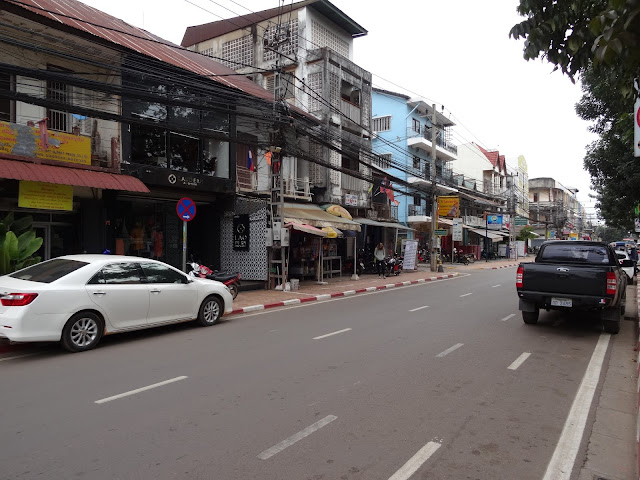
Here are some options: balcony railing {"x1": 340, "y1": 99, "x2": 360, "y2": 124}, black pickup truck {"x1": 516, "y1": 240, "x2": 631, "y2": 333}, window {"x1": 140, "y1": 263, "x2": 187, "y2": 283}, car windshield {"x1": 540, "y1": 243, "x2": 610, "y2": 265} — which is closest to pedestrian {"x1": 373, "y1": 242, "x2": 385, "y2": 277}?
balcony railing {"x1": 340, "y1": 99, "x2": 360, "y2": 124}

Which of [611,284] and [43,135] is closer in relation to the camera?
[611,284]

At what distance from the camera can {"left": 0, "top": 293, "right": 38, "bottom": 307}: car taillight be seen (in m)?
6.38

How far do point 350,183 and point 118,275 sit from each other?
17721 mm

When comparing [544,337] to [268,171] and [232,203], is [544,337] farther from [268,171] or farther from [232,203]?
[268,171]

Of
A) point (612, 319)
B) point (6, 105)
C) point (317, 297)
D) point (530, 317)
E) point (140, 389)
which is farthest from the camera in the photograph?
point (317, 297)

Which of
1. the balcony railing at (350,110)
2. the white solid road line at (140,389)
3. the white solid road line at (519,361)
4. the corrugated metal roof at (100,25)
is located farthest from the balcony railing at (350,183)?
the white solid road line at (140,389)

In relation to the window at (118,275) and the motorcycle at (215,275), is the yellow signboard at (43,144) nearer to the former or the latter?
the motorcycle at (215,275)

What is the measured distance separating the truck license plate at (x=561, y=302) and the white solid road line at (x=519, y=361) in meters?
1.95

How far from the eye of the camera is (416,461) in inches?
137

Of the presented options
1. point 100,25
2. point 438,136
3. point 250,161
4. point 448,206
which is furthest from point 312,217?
point 438,136

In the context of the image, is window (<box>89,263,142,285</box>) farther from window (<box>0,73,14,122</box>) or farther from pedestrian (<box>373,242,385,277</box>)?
pedestrian (<box>373,242,385,277</box>)

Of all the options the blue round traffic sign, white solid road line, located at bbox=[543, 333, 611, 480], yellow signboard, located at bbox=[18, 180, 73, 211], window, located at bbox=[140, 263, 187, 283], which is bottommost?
white solid road line, located at bbox=[543, 333, 611, 480]

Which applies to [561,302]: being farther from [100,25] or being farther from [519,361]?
[100,25]

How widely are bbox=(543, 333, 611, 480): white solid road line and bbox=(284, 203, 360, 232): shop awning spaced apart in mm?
11445
